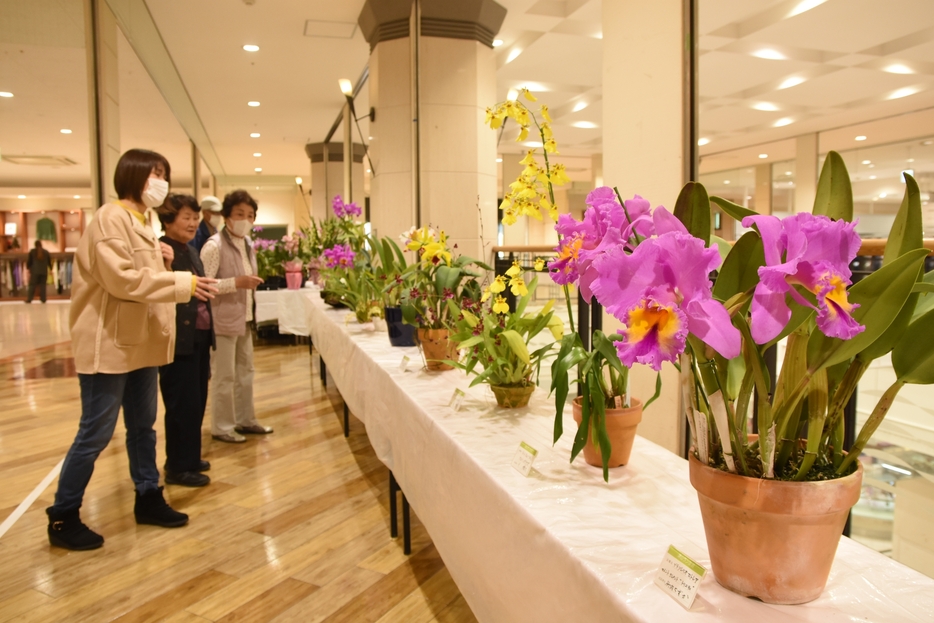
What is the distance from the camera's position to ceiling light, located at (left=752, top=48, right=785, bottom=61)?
6.41 meters

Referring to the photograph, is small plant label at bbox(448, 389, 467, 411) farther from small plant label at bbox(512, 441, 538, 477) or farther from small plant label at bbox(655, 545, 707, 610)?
small plant label at bbox(655, 545, 707, 610)

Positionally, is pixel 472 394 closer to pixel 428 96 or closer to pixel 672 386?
pixel 672 386

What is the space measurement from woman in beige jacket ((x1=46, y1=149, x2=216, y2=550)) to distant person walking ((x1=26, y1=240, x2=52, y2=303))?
8.93 m

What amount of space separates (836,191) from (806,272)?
0.19 meters

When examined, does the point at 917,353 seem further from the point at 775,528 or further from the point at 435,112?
the point at 435,112

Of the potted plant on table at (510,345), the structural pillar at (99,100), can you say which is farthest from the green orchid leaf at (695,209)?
the structural pillar at (99,100)

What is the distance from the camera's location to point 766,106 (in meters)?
8.87

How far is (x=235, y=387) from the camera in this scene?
3.54 meters

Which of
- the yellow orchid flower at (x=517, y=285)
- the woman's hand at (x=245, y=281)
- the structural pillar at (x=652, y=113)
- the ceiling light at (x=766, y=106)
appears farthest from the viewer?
the ceiling light at (x=766, y=106)

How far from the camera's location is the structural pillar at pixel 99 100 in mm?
3605

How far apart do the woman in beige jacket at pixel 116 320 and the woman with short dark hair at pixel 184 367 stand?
41 cm

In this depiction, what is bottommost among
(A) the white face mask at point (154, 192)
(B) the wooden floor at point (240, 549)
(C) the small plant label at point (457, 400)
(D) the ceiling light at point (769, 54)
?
(B) the wooden floor at point (240, 549)

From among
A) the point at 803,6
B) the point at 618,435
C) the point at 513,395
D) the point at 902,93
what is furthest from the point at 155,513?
the point at 902,93

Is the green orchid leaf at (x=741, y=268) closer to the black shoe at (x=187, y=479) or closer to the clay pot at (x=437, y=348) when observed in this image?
the clay pot at (x=437, y=348)
